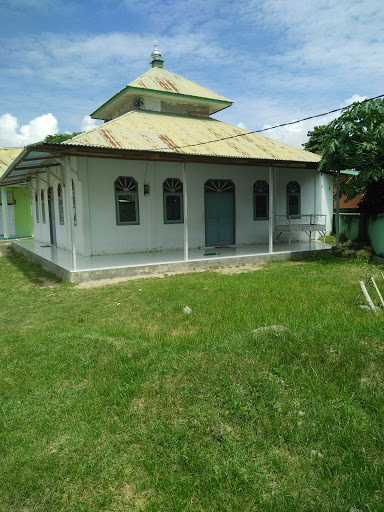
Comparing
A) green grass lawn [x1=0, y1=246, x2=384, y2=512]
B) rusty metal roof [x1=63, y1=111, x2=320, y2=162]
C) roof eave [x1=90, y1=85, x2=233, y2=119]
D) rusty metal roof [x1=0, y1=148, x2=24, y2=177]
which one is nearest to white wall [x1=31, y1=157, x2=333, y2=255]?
rusty metal roof [x1=63, y1=111, x2=320, y2=162]

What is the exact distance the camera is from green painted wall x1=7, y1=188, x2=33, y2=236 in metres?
24.3

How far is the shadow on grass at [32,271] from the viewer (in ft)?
33.5

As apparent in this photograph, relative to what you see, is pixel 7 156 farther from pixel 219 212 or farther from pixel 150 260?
pixel 150 260

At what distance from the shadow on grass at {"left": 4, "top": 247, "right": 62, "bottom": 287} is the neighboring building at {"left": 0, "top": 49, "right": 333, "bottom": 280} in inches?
49.4

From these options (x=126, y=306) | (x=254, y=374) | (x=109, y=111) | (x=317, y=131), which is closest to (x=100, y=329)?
(x=126, y=306)

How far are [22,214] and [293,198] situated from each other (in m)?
16.7

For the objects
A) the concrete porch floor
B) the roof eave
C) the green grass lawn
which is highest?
the roof eave

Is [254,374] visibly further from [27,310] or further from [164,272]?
[164,272]

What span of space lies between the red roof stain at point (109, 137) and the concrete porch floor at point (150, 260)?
3029mm

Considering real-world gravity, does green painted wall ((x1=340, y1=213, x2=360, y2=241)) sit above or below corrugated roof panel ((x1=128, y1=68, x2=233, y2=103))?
below

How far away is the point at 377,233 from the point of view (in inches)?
466

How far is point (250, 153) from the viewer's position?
1259 cm

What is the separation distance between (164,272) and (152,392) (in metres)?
6.86

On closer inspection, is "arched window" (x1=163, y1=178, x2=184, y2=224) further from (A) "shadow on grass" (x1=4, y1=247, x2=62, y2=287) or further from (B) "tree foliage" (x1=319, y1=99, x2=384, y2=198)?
(B) "tree foliage" (x1=319, y1=99, x2=384, y2=198)
